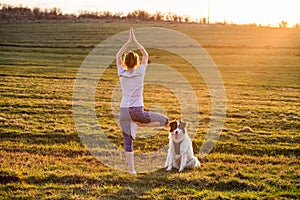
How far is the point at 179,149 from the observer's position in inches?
417

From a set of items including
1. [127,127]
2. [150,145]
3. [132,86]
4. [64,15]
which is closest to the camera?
[132,86]

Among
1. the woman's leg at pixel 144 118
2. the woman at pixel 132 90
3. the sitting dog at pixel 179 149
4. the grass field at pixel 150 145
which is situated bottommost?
the grass field at pixel 150 145

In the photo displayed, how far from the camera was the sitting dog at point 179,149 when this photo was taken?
10336 millimetres

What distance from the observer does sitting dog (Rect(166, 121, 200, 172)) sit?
407 inches

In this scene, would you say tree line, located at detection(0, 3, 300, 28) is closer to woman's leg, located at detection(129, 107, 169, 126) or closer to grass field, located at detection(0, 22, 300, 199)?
grass field, located at detection(0, 22, 300, 199)

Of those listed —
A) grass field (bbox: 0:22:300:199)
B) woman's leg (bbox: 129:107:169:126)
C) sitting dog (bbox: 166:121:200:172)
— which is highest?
woman's leg (bbox: 129:107:169:126)

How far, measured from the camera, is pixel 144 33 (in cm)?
8125

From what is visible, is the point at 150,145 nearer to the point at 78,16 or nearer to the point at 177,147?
the point at 177,147

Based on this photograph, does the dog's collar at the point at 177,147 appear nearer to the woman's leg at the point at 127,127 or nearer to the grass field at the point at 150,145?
the grass field at the point at 150,145

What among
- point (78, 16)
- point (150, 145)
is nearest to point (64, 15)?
point (78, 16)

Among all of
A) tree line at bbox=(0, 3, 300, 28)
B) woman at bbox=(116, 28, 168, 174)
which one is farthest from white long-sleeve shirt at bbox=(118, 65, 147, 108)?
tree line at bbox=(0, 3, 300, 28)

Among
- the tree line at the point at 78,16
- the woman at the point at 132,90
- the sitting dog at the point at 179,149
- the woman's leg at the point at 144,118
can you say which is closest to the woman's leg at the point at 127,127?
the woman at the point at 132,90

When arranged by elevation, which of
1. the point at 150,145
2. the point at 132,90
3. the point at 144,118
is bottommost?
the point at 150,145

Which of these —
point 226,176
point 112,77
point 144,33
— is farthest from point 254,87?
point 144,33
